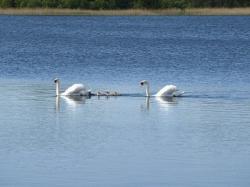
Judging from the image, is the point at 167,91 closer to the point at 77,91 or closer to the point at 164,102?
the point at 164,102

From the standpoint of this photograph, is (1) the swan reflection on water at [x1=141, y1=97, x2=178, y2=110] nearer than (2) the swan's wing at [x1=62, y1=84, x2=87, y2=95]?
Yes

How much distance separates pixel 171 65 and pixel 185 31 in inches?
1077

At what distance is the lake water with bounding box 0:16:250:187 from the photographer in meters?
16.2

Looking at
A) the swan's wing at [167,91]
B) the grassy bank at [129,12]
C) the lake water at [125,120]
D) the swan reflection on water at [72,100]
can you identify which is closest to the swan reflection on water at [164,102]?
Answer: the lake water at [125,120]

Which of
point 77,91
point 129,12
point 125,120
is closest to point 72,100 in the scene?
point 77,91

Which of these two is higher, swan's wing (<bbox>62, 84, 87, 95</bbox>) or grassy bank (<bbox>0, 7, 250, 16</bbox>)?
swan's wing (<bbox>62, 84, 87, 95</bbox>)

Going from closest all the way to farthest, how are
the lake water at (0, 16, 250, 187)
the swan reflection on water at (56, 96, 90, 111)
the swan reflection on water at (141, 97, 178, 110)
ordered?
the lake water at (0, 16, 250, 187)
the swan reflection on water at (141, 97, 178, 110)
the swan reflection on water at (56, 96, 90, 111)

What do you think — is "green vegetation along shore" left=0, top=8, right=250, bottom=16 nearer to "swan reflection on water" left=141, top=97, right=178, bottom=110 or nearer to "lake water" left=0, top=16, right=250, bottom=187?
"lake water" left=0, top=16, right=250, bottom=187

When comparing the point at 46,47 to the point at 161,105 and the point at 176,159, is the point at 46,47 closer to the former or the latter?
the point at 161,105

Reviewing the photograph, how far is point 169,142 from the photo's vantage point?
1897cm

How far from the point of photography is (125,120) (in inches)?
859

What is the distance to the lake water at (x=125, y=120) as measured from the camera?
1616cm

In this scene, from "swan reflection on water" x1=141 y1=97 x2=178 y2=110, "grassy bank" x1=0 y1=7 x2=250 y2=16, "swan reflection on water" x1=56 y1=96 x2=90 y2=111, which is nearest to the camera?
"swan reflection on water" x1=141 y1=97 x2=178 y2=110

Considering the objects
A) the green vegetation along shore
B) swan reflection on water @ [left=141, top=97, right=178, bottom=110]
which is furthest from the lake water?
the green vegetation along shore
